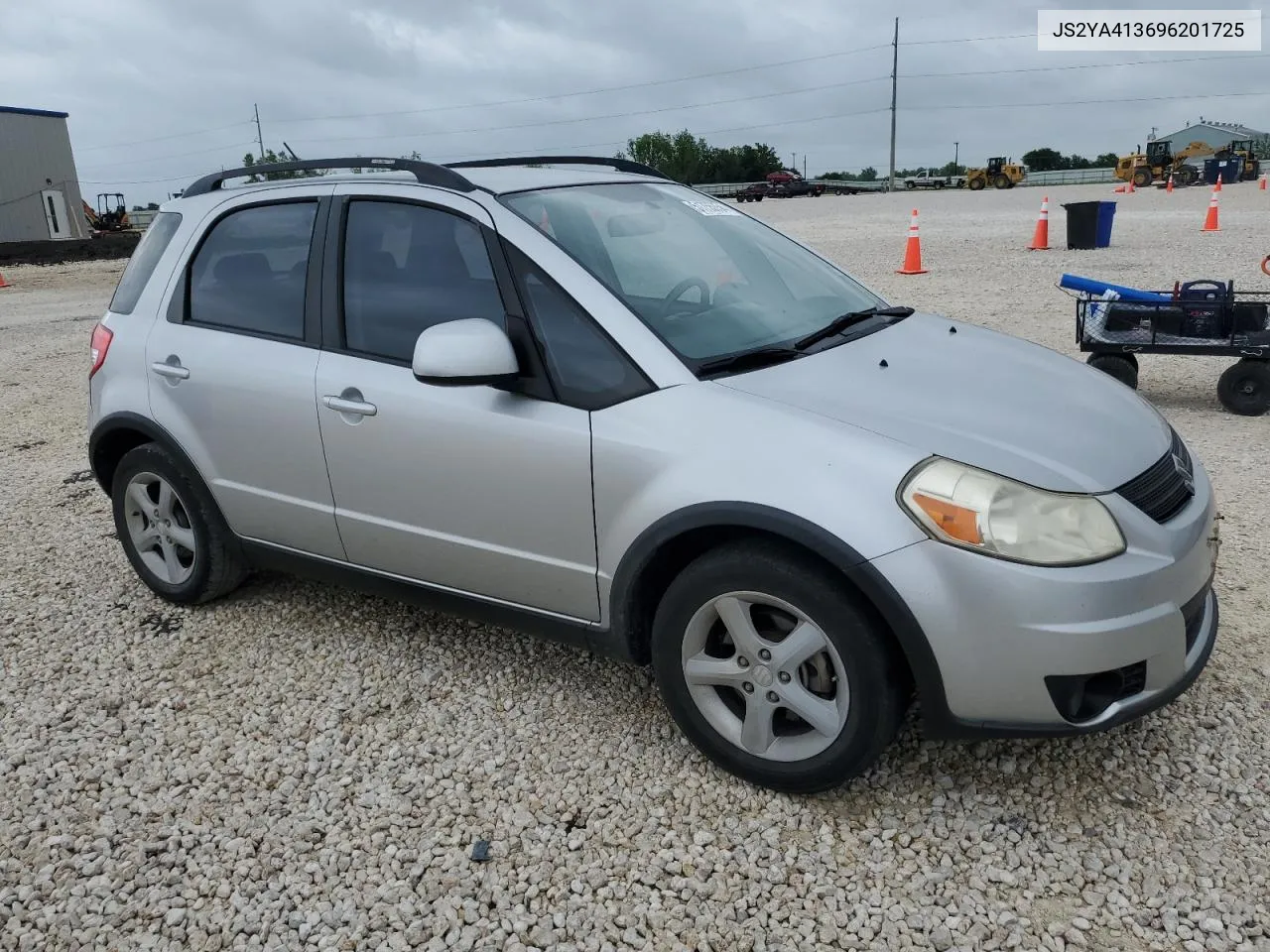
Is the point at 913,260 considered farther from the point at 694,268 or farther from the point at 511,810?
the point at 511,810

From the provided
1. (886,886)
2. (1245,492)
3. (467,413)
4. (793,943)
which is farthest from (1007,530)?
(1245,492)

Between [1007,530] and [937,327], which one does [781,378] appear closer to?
[1007,530]

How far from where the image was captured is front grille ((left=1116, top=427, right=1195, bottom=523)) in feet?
8.51

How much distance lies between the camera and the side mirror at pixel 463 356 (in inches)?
112

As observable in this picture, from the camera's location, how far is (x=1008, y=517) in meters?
2.42

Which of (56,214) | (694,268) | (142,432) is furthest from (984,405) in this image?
(56,214)

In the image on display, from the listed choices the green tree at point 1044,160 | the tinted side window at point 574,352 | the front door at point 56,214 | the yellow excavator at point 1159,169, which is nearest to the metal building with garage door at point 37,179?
the front door at point 56,214

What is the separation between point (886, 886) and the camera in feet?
8.30

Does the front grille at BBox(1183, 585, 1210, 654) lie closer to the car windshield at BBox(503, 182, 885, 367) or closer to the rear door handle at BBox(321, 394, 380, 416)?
the car windshield at BBox(503, 182, 885, 367)

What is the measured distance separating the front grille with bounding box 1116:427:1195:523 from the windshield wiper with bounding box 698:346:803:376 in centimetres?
100

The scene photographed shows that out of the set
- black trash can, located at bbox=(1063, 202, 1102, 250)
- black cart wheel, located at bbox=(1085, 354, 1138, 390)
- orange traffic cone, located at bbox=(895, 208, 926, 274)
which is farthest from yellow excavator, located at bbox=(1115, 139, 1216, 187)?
black cart wheel, located at bbox=(1085, 354, 1138, 390)

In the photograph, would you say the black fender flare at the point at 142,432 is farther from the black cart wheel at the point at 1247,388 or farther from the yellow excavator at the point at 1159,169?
the yellow excavator at the point at 1159,169

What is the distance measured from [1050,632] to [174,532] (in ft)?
11.3

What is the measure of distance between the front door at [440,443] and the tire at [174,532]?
2.72 feet
